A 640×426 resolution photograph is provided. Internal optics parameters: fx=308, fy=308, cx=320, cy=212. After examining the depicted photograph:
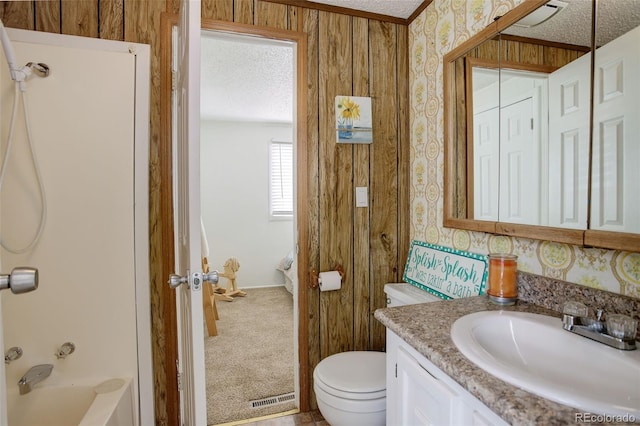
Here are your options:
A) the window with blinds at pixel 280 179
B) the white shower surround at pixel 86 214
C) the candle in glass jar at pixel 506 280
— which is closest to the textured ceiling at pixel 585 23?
the candle in glass jar at pixel 506 280

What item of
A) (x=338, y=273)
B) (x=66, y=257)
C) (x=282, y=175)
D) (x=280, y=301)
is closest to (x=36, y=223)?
(x=66, y=257)

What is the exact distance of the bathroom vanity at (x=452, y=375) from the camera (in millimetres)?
585

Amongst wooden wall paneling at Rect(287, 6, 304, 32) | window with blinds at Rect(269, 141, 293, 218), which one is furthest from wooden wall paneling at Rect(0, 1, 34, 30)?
window with blinds at Rect(269, 141, 293, 218)

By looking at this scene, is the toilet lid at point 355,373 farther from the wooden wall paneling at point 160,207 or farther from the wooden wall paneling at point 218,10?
the wooden wall paneling at point 218,10

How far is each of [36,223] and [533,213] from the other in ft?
6.70

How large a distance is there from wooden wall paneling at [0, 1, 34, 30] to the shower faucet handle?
1.44m

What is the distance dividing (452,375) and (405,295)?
0.94 meters

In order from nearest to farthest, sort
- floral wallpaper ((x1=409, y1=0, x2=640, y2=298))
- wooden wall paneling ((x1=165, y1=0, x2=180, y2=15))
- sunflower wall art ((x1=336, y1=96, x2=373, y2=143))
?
1. floral wallpaper ((x1=409, y1=0, x2=640, y2=298))
2. wooden wall paneling ((x1=165, y1=0, x2=180, y2=15))
3. sunflower wall art ((x1=336, y1=96, x2=373, y2=143))

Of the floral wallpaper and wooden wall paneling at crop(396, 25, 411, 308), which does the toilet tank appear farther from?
the floral wallpaper

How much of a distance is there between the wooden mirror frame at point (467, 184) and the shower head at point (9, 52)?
1865 mm

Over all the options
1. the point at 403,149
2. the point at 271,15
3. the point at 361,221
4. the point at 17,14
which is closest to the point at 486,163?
the point at 403,149

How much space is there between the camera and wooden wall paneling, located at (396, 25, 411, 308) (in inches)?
76.4

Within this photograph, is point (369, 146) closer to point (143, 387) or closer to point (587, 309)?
point (587, 309)

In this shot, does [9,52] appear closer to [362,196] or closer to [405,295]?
[362,196]
